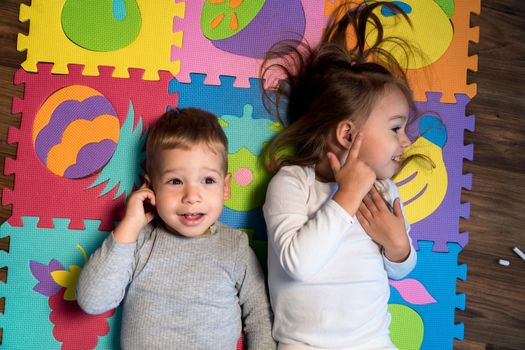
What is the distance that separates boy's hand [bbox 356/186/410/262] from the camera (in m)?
1.18

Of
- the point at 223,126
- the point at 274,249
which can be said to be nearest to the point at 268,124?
the point at 223,126

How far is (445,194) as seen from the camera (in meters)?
1.35

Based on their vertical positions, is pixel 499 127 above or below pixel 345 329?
above

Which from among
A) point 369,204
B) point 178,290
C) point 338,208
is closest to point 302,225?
point 338,208

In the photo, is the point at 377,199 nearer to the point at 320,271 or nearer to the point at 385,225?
the point at 385,225

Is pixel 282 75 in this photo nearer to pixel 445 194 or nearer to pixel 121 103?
pixel 121 103

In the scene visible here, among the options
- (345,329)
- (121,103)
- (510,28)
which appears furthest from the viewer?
(510,28)

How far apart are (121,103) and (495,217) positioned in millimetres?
1117

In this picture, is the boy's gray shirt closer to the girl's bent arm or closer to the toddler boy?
the toddler boy

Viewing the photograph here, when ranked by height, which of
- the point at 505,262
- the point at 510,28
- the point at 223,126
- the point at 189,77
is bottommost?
the point at 505,262

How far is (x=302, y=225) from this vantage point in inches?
43.5

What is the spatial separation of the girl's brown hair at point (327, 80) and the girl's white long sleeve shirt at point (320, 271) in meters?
0.12

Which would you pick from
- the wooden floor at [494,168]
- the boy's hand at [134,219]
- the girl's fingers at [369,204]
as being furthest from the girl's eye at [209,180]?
the wooden floor at [494,168]

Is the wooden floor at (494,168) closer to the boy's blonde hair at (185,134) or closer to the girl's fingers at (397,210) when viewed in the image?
the girl's fingers at (397,210)
